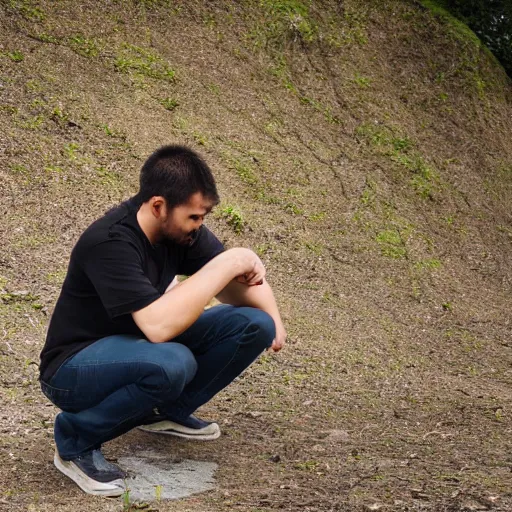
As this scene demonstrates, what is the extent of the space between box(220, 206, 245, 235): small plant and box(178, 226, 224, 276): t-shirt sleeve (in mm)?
3346

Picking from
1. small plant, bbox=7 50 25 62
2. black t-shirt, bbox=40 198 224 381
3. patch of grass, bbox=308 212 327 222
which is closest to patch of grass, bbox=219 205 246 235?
patch of grass, bbox=308 212 327 222

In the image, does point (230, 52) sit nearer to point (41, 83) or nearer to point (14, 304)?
point (41, 83)

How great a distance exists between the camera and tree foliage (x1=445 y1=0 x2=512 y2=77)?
443 inches

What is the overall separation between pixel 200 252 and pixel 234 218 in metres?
3.50

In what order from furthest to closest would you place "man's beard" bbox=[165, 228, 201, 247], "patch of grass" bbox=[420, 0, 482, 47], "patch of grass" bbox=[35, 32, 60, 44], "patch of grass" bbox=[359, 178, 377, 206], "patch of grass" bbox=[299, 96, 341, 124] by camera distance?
"patch of grass" bbox=[420, 0, 482, 47] → "patch of grass" bbox=[299, 96, 341, 124] → "patch of grass" bbox=[35, 32, 60, 44] → "patch of grass" bbox=[359, 178, 377, 206] → "man's beard" bbox=[165, 228, 201, 247]

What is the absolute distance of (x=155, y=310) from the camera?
3.72 metres

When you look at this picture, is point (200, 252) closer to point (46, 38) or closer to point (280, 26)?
point (46, 38)

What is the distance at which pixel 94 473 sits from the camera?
3830 millimetres

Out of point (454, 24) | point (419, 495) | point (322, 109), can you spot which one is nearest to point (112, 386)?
point (419, 495)

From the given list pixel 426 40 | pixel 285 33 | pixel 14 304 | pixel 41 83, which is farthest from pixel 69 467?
pixel 426 40

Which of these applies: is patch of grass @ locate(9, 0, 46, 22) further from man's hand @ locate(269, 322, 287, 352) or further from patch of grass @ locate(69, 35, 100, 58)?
man's hand @ locate(269, 322, 287, 352)

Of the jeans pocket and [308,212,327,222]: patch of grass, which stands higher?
[308,212,327,222]: patch of grass

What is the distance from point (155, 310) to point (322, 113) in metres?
6.35

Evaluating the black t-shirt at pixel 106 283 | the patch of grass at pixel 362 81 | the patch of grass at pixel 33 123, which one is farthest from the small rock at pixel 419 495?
the patch of grass at pixel 362 81
